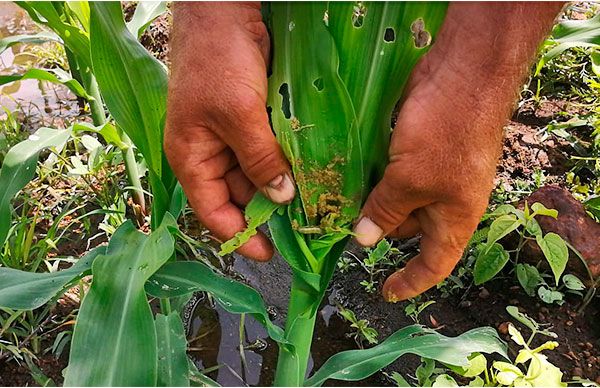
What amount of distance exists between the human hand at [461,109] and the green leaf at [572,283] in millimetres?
699

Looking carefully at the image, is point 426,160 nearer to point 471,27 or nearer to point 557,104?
point 471,27

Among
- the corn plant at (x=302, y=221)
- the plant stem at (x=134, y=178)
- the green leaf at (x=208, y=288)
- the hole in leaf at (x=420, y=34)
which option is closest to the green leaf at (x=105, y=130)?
the plant stem at (x=134, y=178)

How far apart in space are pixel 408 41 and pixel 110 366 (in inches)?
25.8

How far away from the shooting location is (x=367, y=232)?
0.97m

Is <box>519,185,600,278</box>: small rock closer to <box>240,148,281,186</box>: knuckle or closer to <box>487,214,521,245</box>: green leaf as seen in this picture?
<box>487,214,521,245</box>: green leaf

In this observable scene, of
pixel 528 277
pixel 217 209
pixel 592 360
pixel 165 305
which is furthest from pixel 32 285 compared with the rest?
pixel 592 360

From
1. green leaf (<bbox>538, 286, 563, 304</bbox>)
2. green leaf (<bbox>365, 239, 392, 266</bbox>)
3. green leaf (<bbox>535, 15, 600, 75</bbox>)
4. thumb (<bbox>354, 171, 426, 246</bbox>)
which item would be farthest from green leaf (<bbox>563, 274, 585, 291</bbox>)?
thumb (<bbox>354, 171, 426, 246</bbox>)

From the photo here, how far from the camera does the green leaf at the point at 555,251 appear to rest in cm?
132

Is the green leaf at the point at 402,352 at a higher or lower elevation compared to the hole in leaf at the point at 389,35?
lower

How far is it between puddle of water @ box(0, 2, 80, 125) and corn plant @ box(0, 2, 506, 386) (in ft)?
4.26

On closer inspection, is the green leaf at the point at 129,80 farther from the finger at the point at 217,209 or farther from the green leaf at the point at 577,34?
the green leaf at the point at 577,34

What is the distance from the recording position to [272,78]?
3.12 feet

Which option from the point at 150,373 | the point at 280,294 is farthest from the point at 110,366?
the point at 280,294

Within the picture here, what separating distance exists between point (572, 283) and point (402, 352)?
1.89 feet
